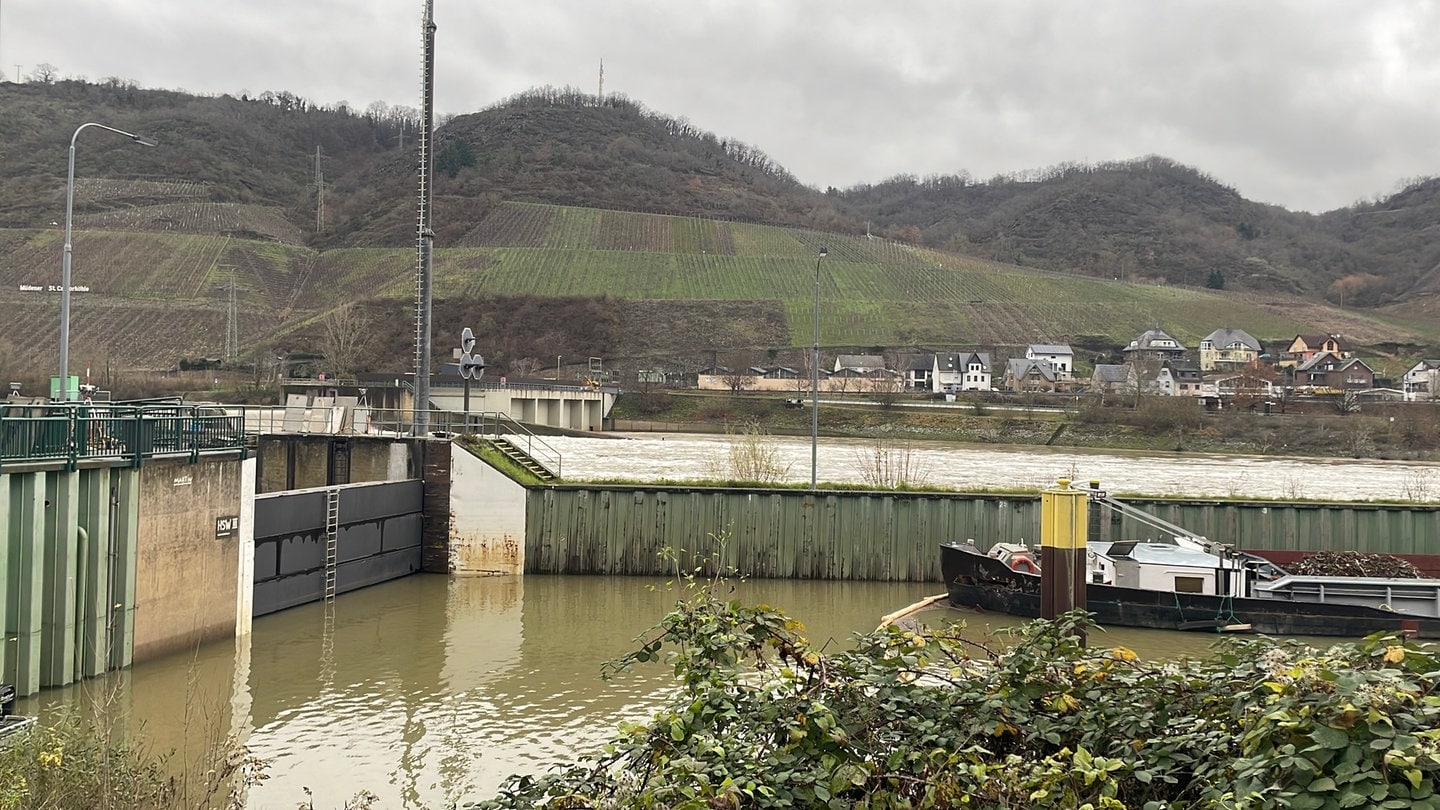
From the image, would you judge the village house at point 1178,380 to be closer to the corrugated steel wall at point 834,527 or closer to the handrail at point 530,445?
the handrail at point 530,445

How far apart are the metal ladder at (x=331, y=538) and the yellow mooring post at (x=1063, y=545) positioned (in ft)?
52.7

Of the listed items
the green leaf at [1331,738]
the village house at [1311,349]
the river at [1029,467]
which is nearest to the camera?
the green leaf at [1331,738]

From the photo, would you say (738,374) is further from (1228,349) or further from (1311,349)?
(1311,349)

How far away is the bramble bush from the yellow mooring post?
41.5 feet

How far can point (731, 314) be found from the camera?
12462cm

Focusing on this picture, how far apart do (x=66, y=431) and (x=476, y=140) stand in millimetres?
182639

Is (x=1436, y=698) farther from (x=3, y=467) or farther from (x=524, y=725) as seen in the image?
(x=3, y=467)

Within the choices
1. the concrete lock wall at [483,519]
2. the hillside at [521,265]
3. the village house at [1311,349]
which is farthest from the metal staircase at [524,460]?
the village house at [1311,349]

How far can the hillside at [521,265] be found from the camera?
111m

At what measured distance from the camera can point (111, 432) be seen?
57.7 ft

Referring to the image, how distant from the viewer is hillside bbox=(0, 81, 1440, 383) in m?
111

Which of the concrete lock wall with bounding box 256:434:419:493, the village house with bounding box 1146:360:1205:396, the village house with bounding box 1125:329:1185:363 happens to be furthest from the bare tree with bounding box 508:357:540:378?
the concrete lock wall with bounding box 256:434:419:493

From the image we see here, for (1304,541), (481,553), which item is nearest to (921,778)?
(481,553)

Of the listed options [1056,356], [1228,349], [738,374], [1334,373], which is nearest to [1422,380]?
[1334,373]
